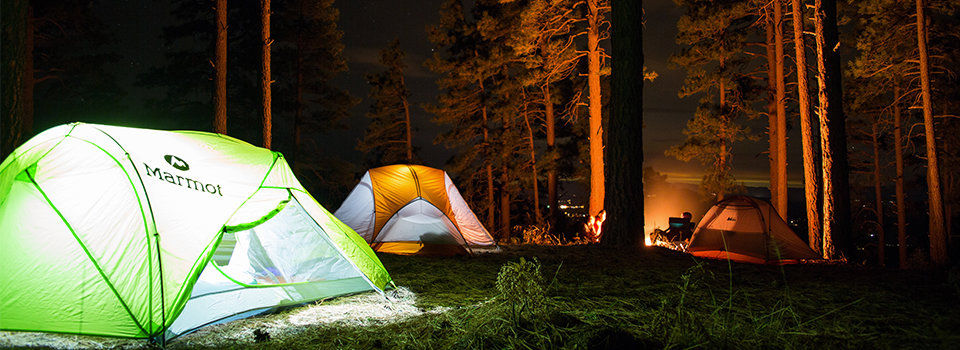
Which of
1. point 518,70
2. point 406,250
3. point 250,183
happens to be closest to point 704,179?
point 518,70

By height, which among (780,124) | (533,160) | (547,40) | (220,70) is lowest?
(533,160)

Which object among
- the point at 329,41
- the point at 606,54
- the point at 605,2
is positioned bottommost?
the point at 606,54

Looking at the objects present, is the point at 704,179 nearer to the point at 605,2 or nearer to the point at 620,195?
the point at 605,2

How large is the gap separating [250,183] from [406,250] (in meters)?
4.04

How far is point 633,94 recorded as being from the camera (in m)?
8.91

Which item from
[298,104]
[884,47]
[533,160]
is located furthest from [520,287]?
[533,160]

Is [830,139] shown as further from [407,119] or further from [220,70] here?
[407,119]

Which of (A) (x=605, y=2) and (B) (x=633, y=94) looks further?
(A) (x=605, y=2)

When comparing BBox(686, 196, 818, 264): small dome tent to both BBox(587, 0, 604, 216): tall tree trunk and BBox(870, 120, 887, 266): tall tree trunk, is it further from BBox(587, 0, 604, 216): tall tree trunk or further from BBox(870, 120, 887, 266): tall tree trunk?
BBox(870, 120, 887, 266): tall tree trunk

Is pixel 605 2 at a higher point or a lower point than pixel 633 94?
higher

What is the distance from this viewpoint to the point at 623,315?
13.7 ft

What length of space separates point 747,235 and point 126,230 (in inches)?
342

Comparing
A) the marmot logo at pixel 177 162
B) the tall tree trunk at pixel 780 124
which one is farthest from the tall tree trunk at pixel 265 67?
the tall tree trunk at pixel 780 124

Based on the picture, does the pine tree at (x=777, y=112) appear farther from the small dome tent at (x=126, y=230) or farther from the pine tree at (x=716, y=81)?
the small dome tent at (x=126, y=230)
